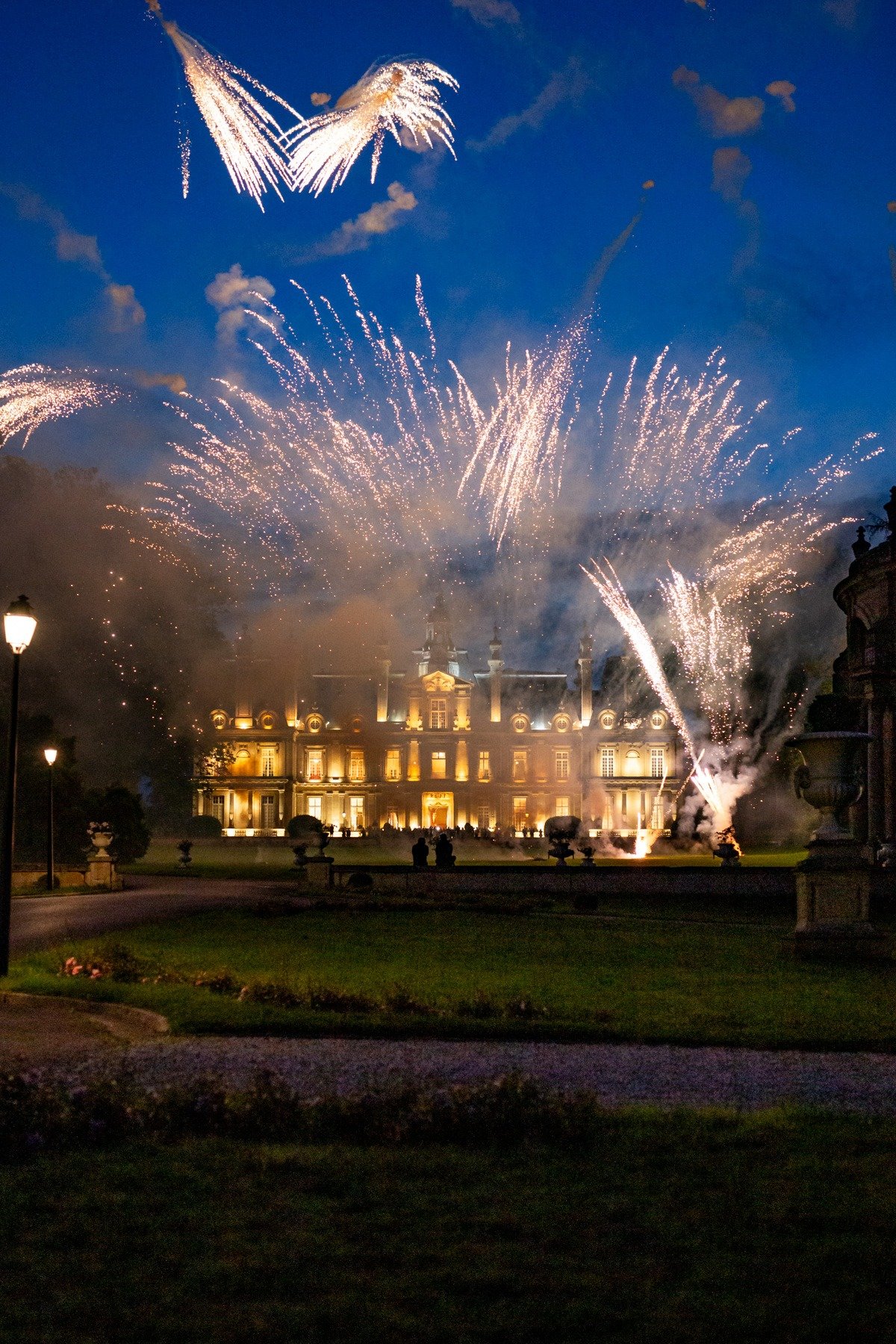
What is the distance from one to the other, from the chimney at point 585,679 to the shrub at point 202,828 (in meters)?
35.9

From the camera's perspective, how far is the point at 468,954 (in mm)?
16609

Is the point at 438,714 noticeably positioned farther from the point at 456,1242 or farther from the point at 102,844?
the point at 456,1242

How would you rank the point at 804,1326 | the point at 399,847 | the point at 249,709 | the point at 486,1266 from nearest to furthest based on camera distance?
1. the point at 804,1326
2. the point at 486,1266
3. the point at 399,847
4. the point at 249,709

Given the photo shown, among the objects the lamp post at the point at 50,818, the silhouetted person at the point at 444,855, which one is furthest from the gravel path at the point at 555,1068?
the silhouetted person at the point at 444,855

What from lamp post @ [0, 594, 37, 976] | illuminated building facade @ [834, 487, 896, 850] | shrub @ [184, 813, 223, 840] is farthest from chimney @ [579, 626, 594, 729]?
lamp post @ [0, 594, 37, 976]

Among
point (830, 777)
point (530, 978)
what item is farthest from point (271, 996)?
point (830, 777)

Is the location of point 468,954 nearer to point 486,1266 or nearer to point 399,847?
point 486,1266

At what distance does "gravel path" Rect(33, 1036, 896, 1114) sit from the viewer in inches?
307

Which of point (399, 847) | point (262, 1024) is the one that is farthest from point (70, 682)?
point (262, 1024)

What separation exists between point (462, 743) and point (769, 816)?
3806 cm

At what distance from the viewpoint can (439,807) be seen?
10175 cm

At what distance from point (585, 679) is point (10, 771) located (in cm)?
8857

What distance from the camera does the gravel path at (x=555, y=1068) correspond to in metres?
7.79

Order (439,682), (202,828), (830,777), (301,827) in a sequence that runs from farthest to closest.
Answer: (439,682)
(202,828)
(301,827)
(830,777)
